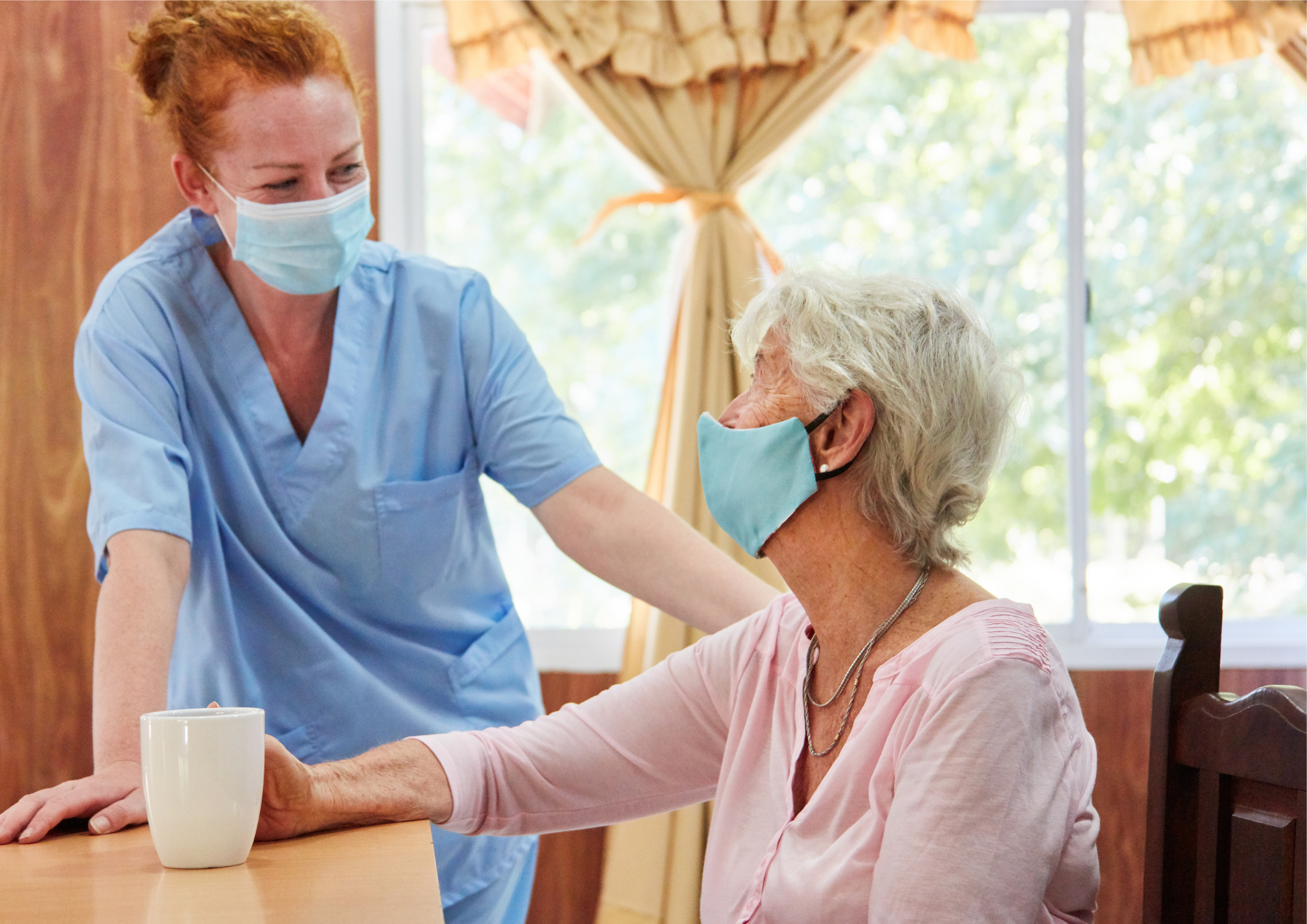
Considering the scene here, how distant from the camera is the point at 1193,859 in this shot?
93 cm

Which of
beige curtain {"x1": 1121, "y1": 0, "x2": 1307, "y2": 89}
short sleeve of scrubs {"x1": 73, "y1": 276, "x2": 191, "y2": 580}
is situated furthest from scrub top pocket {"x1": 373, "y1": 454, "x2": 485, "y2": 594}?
beige curtain {"x1": 1121, "y1": 0, "x2": 1307, "y2": 89}

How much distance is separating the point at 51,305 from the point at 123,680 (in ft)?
5.24

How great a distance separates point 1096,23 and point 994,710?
237 centimetres

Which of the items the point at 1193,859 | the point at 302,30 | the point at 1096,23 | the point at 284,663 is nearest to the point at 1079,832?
the point at 1193,859

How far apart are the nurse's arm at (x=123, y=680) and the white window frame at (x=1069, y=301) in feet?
4.73

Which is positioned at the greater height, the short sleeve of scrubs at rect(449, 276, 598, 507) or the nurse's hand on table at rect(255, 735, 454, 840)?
the short sleeve of scrubs at rect(449, 276, 598, 507)

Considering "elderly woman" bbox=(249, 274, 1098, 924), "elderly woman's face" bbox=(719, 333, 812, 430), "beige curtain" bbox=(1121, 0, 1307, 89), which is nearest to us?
"elderly woman" bbox=(249, 274, 1098, 924)

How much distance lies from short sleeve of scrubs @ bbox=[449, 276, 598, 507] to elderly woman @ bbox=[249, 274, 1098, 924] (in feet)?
1.07

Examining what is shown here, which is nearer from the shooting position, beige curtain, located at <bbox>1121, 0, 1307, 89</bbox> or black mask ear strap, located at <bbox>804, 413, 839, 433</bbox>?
black mask ear strap, located at <bbox>804, 413, 839, 433</bbox>

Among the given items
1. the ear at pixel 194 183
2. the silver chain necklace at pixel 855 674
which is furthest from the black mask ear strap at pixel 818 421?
the ear at pixel 194 183

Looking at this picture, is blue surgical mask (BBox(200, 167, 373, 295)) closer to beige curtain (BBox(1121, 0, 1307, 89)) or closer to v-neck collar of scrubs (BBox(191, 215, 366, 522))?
v-neck collar of scrubs (BBox(191, 215, 366, 522))

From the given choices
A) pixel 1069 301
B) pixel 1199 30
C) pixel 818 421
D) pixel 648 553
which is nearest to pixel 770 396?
pixel 818 421

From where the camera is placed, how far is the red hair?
133 cm

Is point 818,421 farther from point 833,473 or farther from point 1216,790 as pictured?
point 1216,790
